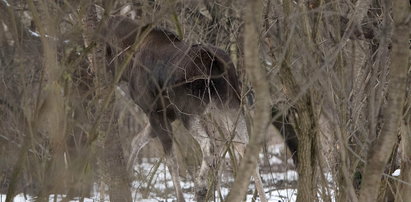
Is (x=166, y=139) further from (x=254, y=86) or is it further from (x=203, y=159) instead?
(x=254, y=86)

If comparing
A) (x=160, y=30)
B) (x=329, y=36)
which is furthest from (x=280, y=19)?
(x=160, y=30)

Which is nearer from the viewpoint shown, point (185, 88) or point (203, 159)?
point (185, 88)

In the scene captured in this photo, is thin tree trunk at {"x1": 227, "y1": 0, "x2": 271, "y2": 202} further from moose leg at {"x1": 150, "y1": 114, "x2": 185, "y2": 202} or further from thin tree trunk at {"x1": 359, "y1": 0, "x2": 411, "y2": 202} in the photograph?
moose leg at {"x1": 150, "y1": 114, "x2": 185, "y2": 202}

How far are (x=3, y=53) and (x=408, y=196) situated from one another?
3.53m

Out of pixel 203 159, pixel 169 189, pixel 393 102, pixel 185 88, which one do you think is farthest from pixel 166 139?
pixel 393 102

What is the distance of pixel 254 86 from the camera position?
13.0ft

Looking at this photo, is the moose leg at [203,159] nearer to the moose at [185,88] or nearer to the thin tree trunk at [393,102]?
the moose at [185,88]

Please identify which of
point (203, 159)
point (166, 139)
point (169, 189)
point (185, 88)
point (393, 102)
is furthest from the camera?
point (169, 189)

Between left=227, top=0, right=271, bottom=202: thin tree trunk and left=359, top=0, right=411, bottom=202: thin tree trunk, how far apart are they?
0.68m

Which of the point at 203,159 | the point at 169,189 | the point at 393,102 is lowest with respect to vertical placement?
the point at 393,102

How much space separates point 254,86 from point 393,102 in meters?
0.77

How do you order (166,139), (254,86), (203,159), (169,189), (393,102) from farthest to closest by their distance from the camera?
(169,189)
(166,139)
(203,159)
(393,102)
(254,86)

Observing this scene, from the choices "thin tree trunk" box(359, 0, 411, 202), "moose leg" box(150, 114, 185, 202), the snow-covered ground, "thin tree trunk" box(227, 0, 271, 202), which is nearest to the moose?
"moose leg" box(150, 114, 185, 202)

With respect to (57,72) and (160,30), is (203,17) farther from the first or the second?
(57,72)
